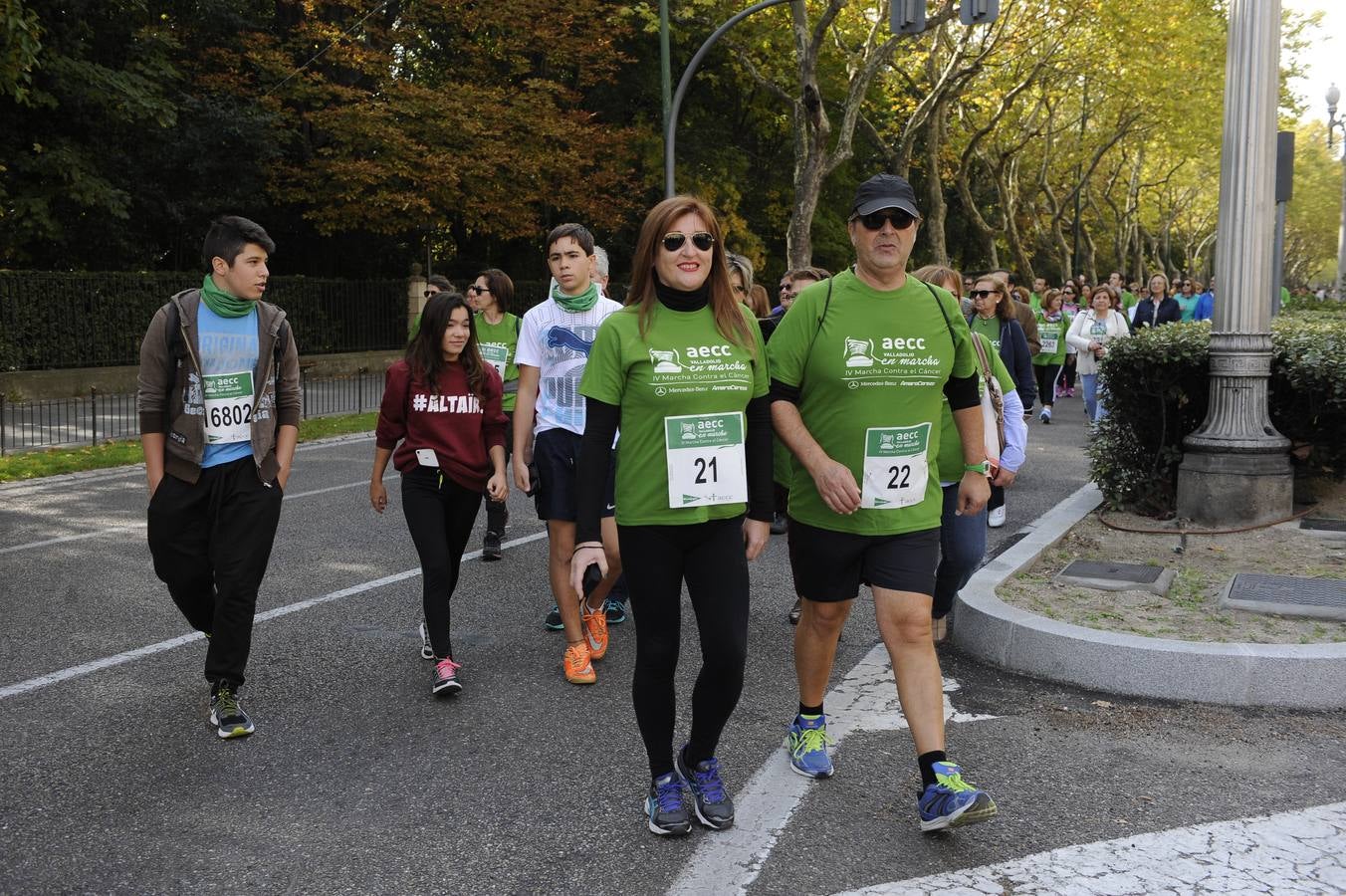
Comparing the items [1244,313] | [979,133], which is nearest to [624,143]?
[979,133]

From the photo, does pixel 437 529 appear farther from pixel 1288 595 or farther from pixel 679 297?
pixel 1288 595

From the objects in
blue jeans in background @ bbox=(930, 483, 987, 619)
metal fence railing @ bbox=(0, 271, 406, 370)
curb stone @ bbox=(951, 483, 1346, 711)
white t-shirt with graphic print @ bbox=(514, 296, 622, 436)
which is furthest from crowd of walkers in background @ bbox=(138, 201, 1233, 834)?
metal fence railing @ bbox=(0, 271, 406, 370)

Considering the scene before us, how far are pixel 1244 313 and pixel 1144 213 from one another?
60.6 m

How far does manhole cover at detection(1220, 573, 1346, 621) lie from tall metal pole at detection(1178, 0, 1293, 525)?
64.5 inches

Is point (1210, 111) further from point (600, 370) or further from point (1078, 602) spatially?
point (600, 370)

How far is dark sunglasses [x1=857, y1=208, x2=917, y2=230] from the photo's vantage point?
149 inches

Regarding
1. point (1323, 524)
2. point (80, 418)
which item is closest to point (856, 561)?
point (1323, 524)

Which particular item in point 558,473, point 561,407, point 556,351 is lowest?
point 558,473

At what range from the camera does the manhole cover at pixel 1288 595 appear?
5.71 meters

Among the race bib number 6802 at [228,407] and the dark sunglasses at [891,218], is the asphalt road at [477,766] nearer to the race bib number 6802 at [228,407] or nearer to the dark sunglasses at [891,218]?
the race bib number 6802 at [228,407]

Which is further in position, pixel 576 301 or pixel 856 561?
pixel 576 301

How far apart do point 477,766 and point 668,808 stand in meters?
0.87

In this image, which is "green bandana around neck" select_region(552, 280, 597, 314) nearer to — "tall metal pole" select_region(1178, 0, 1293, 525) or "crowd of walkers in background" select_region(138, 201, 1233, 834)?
"crowd of walkers in background" select_region(138, 201, 1233, 834)

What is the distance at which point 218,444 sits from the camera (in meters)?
4.68
